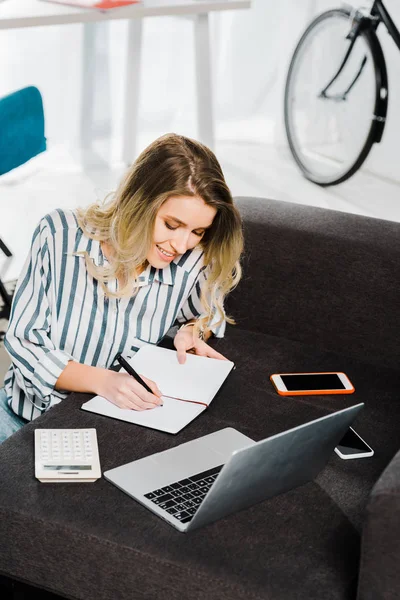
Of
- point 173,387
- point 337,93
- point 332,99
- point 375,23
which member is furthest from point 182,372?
point 337,93

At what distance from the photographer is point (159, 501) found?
1354 mm

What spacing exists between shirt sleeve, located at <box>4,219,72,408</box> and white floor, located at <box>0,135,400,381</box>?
194 cm

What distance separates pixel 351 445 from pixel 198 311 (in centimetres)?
49

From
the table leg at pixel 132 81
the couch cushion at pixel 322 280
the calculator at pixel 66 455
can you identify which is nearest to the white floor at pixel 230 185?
the table leg at pixel 132 81

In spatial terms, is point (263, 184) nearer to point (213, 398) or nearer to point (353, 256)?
point (353, 256)

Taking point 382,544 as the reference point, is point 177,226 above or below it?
above

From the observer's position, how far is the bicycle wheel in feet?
12.9

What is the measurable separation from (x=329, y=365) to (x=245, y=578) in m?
0.67

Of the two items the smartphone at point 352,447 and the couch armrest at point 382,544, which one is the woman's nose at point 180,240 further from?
the couch armrest at point 382,544

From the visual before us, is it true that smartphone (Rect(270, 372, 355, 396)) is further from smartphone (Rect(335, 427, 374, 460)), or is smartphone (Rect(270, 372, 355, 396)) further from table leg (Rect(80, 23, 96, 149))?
table leg (Rect(80, 23, 96, 149))

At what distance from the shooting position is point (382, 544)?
1.21 meters

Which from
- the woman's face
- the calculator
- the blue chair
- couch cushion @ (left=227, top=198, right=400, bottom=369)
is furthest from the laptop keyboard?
the blue chair

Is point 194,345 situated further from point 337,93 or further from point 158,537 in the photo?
point 337,93

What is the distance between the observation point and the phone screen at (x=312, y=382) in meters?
1.72
